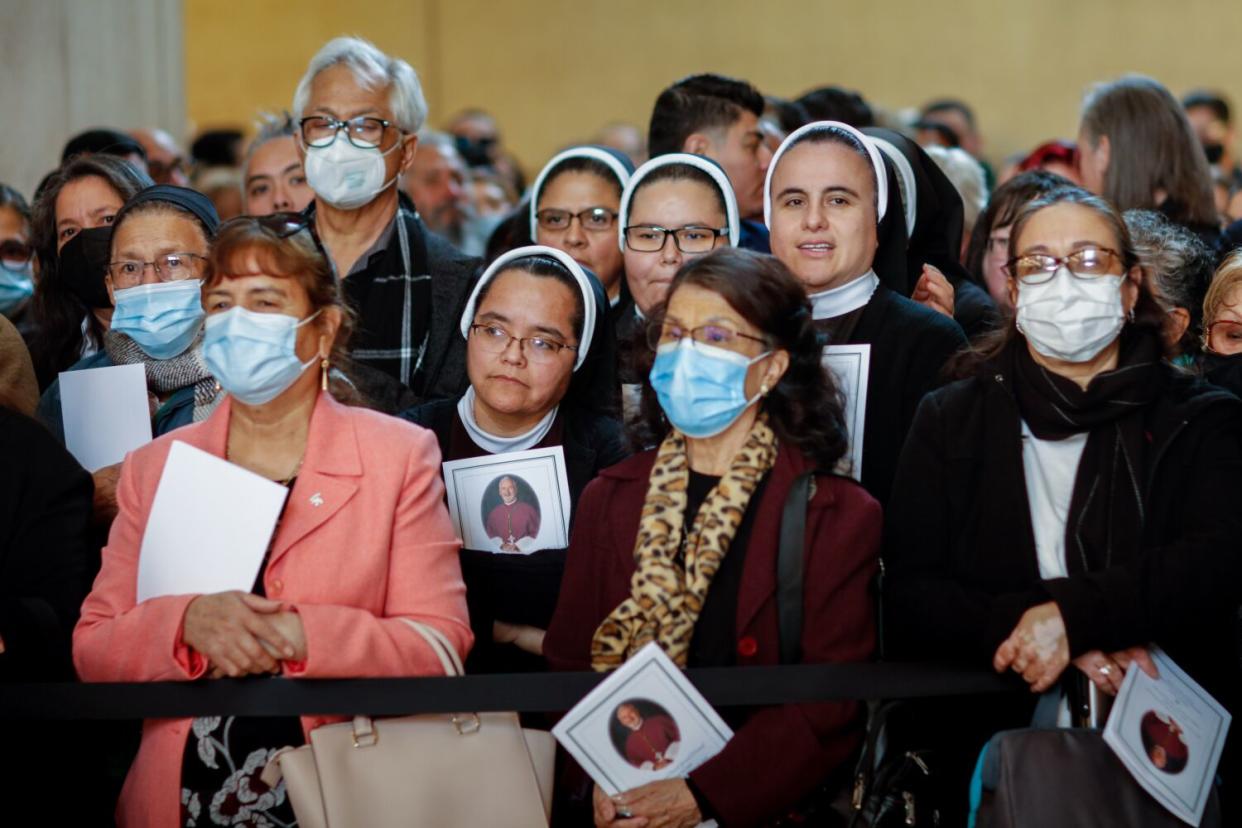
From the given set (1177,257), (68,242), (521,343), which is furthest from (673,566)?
(68,242)

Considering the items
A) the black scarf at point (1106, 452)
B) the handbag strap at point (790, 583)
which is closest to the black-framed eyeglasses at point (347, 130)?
the handbag strap at point (790, 583)

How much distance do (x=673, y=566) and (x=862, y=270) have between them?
1345mm

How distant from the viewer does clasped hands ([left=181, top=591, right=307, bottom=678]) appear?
365 cm

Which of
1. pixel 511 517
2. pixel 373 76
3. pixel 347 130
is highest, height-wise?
pixel 373 76

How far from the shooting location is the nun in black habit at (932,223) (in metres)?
5.13

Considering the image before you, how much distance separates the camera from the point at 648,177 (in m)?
5.33

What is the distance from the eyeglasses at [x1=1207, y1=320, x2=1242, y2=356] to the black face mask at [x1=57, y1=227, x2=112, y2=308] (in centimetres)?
344

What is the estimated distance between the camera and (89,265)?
211 inches

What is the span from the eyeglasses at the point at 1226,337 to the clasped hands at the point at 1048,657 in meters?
1.39

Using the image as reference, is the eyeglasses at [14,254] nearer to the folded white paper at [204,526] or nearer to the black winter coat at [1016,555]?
the folded white paper at [204,526]

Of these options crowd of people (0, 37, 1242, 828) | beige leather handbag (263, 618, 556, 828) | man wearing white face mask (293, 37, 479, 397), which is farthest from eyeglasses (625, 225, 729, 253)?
beige leather handbag (263, 618, 556, 828)

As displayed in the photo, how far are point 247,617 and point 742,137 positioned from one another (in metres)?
3.63

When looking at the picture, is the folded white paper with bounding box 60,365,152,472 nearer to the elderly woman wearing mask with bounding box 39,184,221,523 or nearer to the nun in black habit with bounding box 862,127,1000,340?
the elderly woman wearing mask with bounding box 39,184,221,523

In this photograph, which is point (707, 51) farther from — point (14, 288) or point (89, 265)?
point (89, 265)
